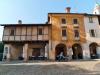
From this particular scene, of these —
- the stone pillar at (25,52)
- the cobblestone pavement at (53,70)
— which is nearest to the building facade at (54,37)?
the stone pillar at (25,52)

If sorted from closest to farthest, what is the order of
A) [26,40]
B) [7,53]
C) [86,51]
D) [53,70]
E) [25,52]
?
[53,70], [25,52], [26,40], [7,53], [86,51]

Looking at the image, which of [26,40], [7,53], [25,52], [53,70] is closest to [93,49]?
[26,40]

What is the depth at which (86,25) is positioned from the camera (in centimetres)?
2956

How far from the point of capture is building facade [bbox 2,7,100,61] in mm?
28109

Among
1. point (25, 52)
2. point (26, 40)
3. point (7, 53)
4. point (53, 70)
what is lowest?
point (53, 70)

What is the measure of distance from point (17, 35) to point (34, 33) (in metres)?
3.03

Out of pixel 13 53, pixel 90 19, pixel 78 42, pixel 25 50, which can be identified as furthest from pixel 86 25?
pixel 13 53

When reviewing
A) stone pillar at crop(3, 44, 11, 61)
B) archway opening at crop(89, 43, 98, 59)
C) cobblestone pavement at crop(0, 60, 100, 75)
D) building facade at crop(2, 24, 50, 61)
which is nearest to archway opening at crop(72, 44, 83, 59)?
archway opening at crop(89, 43, 98, 59)

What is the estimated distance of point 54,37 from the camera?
93.8 ft

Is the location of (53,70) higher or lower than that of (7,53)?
lower

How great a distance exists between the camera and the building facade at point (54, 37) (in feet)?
92.2

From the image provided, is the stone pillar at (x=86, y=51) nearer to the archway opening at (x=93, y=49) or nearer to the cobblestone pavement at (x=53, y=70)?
the archway opening at (x=93, y=49)

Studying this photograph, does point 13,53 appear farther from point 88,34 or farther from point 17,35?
point 88,34

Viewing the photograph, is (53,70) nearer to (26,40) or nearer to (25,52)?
(25,52)
